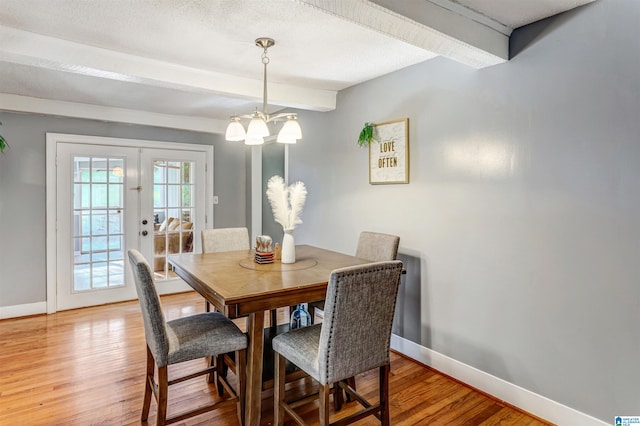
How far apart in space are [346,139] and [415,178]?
3.03ft

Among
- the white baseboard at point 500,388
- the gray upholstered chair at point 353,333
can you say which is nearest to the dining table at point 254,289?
the gray upholstered chair at point 353,333

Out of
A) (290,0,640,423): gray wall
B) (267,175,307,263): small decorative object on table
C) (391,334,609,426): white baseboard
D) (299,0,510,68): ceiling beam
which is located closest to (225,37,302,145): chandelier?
(267,175,307,263): small decorative object on table

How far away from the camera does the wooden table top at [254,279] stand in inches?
70.1

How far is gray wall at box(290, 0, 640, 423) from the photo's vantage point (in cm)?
181

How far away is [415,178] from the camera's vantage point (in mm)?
2840

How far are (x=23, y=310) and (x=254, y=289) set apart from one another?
3.52m

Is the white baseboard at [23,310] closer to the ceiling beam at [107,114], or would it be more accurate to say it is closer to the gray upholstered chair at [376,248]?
the ceiling beam at [107,114]

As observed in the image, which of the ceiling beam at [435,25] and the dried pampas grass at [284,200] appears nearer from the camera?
the ceiling beam at [435,25]

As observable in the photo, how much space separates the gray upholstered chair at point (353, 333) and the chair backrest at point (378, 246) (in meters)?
0.98

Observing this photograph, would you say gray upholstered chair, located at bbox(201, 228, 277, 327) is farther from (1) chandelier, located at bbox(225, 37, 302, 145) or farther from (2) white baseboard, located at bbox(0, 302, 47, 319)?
(2) white baseboard, located at bbox(0, 302, 47, 319)

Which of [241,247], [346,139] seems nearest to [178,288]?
[241,247]

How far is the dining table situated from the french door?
236 centimetres

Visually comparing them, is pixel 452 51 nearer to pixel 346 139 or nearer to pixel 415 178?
pixel 415 178

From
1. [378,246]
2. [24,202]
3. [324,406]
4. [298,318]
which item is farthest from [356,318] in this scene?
[24,202]
